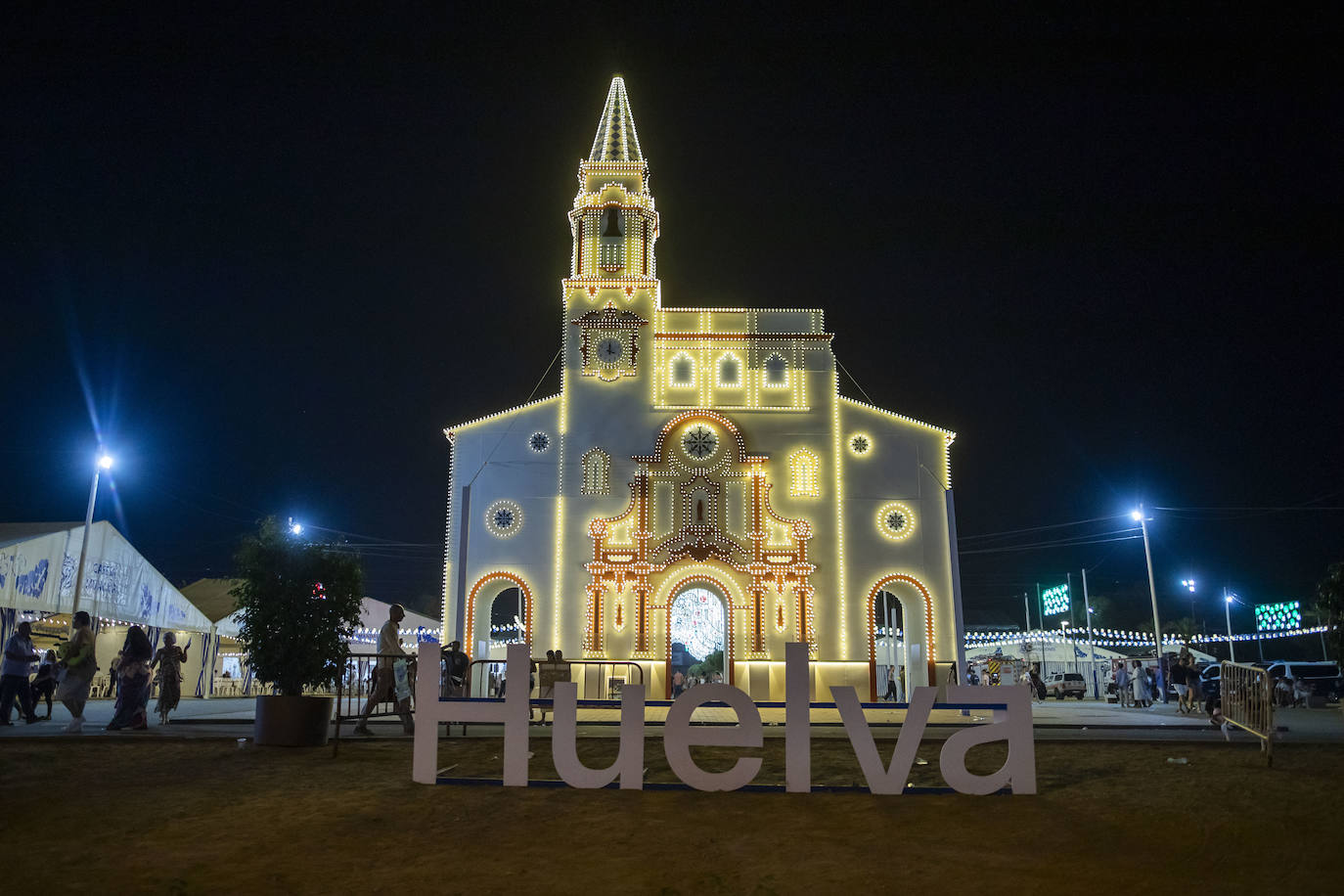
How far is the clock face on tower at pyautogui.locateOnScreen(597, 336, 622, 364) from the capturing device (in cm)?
2836

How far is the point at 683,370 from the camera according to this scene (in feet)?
93.2

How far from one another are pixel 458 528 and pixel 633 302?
8595 millimetres

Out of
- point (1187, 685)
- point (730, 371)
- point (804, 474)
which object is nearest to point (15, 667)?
point (730, 371)

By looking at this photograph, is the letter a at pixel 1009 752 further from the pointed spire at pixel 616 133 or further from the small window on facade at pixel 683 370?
the pointed spire at pixel 616 133

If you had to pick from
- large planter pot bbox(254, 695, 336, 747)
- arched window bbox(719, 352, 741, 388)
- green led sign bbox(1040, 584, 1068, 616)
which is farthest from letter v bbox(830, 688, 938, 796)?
green led sign bbox(1040, 584, 1068, 616)

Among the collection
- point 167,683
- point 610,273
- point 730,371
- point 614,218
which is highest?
point 614,218

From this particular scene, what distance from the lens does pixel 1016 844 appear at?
681cm

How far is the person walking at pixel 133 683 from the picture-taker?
47.8 ft

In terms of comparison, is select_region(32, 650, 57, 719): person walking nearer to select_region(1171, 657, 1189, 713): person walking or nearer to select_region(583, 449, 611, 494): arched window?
select_region(583, 449, 611, 494): arched window

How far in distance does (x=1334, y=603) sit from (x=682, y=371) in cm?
1742

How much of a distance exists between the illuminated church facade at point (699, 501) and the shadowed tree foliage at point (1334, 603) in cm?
850

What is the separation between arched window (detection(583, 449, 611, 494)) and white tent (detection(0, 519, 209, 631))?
12459 mm

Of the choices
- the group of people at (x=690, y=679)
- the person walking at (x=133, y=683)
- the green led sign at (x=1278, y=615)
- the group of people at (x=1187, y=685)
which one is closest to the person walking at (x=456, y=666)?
the person walking at (x=133, y=683)

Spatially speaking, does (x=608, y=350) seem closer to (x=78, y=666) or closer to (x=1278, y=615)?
(x=78, y=666)
